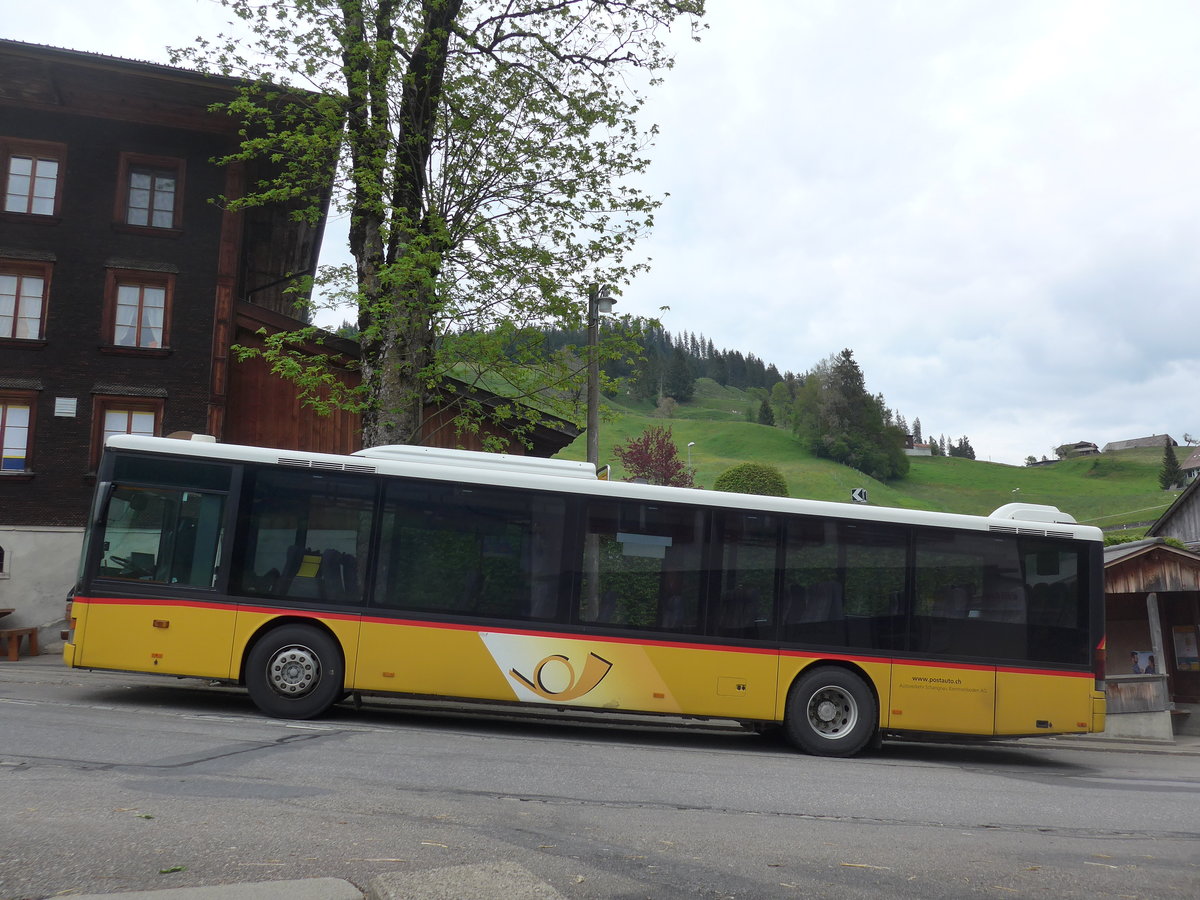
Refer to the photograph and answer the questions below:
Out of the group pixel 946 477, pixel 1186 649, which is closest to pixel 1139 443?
pixel 946 477

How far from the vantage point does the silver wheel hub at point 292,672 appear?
10055mm

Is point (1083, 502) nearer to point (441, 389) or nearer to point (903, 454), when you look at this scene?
point (903, 454)

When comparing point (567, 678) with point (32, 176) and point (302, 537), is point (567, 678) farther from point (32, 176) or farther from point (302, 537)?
point (32, 176)

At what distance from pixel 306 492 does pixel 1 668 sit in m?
8.97

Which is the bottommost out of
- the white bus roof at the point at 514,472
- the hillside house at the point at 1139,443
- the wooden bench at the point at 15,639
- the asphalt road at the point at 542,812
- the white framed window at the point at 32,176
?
the wooden bench at the point at 15,639

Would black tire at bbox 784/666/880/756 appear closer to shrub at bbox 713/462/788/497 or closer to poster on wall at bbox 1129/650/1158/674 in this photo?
poster on wall at bbox 1129/650/1158/674

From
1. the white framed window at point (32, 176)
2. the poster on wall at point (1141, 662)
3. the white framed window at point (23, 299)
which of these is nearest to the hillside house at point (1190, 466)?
the poster on wall at point (1141, 662)

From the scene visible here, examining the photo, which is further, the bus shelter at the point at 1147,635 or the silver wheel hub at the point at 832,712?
the bus shelter at the point at 1147,635

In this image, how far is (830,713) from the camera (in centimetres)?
1053

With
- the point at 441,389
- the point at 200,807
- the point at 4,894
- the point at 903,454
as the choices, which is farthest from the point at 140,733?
the point at 903,454

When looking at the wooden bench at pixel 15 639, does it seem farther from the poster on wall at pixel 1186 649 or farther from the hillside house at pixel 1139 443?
the hillside house at pixel 1139 443

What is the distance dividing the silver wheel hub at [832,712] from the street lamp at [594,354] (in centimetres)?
765

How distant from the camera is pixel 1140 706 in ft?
57.0

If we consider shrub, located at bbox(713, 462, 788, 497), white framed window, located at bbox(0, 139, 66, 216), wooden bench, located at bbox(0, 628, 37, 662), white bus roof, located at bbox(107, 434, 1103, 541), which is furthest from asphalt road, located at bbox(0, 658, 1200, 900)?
shrub, located at bbox(713, 462, 788, 497)
